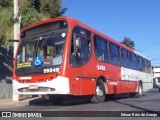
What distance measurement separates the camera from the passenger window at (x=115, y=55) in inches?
666

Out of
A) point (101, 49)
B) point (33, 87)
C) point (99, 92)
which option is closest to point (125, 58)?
point (101, 49)

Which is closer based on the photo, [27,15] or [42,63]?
[42,63]

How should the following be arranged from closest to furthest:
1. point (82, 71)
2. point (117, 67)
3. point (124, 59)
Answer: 1. point (82, 71)
2. point (117, 67)
3. point (124, 59)

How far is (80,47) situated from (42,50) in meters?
1.48

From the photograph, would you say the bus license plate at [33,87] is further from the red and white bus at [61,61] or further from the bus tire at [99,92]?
the bus tire at [99,92]

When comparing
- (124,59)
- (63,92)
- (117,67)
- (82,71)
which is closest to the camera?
(63,92)

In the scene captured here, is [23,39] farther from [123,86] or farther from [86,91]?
[123,86]

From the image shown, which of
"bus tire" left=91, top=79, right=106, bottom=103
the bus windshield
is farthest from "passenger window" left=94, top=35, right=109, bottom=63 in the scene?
the bus windshield

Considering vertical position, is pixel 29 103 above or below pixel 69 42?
below

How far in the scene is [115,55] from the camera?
1753 cm

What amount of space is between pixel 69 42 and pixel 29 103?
5.29 meters

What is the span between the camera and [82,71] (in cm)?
1313

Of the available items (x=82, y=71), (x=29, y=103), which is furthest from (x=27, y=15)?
(x=82, y=71)

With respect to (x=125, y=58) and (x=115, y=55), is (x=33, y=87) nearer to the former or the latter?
(x=115, y=55)
